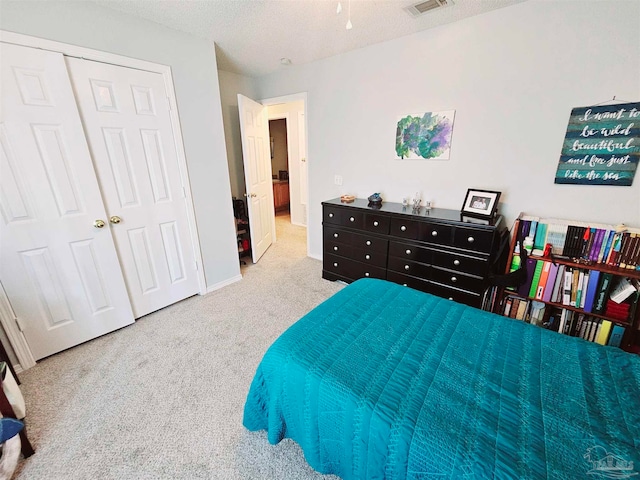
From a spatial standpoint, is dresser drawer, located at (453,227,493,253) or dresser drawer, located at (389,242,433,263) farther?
dresser drawer, located at (389,242,433,263)

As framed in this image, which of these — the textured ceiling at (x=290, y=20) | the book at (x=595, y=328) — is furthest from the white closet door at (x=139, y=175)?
the book at (x=595, y=328)

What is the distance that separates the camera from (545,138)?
6.93ft

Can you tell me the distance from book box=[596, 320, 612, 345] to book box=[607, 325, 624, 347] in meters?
0.02

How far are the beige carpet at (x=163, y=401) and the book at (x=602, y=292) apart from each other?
7.32ft

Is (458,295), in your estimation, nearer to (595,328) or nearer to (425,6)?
(595,328)

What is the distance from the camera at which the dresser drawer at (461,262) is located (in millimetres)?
2197

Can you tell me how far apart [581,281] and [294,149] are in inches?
178

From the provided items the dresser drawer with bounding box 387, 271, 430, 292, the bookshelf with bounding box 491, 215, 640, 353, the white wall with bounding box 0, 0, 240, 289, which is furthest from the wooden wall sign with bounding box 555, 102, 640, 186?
the white wall with bounding box 0, 0, 240, 289

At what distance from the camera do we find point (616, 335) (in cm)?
192

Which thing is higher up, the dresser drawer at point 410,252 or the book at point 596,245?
the book at point 596,245

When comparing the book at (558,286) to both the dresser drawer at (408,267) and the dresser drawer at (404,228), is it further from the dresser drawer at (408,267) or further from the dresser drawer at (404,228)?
the dresser drawer at (404,228)

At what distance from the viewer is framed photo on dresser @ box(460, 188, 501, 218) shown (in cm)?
227

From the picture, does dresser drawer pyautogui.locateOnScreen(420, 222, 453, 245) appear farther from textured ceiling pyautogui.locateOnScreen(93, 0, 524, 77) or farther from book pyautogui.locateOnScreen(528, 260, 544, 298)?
textured ceiling pyautogui.locateOnScreen(93, 0, 524, 77)

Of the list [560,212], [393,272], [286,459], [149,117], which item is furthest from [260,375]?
[560,212]
